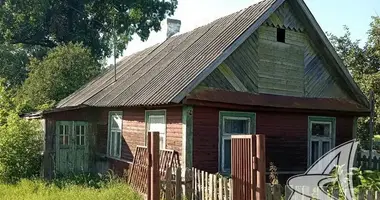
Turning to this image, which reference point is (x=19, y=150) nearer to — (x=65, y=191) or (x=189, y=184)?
(x=65, y=191)

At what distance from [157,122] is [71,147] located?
4.32 m

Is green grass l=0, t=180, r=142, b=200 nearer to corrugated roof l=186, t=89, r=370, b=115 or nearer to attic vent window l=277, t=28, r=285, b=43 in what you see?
corrugated roof l=186, t=89, r=370, b=115

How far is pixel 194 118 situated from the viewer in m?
10.9

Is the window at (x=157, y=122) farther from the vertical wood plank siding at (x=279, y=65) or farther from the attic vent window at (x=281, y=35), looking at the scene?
the attic vent window at (x=281, y=35)

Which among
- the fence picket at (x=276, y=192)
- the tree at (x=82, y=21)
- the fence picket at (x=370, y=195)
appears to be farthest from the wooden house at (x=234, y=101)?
the tree at (x=82, y=21)

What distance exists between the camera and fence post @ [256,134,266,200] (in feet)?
16.6

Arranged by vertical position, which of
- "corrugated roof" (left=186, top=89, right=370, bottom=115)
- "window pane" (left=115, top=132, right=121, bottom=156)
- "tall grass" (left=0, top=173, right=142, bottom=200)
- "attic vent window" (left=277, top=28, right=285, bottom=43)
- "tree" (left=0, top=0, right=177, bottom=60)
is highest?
"tree" (left=0, top=0, right=177, bottom=60)

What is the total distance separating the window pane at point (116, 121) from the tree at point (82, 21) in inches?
681

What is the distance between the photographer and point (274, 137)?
12.4 metres

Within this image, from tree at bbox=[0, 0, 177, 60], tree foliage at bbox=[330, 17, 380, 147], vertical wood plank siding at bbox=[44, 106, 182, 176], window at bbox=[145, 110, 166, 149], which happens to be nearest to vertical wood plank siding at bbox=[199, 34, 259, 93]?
vertical wood plank siding at bbox=[44, 106, 182, 176]

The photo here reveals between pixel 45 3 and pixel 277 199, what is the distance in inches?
1138

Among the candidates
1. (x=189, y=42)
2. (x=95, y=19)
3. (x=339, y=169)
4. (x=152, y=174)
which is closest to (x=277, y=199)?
(x=339, y=169)

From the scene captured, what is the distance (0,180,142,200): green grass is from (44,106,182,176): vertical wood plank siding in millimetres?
1789

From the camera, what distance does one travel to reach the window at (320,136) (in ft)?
43.3
